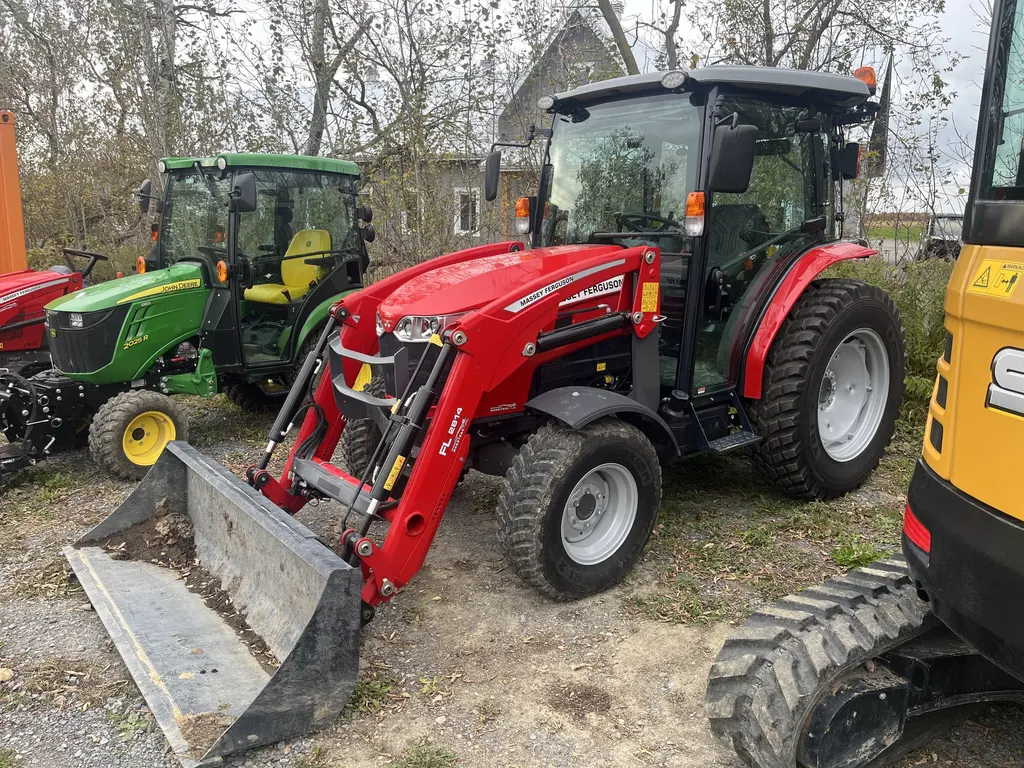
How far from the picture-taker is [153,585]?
3.74m

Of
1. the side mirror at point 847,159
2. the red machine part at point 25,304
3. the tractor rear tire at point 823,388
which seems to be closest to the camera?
the tractor rear tire at point 823,388

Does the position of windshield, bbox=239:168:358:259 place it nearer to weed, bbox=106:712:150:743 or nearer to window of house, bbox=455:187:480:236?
window of house, bbox=455:187:480:236

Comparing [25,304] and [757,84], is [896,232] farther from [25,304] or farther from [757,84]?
[25,304]

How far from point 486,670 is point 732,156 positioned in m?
2.49

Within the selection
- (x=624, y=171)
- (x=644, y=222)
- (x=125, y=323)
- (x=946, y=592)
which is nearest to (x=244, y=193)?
(x=125, y=323)

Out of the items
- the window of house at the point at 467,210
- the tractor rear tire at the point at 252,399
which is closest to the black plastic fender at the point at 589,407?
the tractor rear tire at the point at 252,399

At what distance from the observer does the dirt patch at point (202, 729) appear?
2.65 meters

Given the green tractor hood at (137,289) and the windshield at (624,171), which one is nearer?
the windshield at (624,171)

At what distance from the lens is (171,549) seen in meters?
4.06

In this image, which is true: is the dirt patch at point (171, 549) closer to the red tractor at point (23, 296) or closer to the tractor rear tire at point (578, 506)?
the tractor rear tire at point (578, 506)

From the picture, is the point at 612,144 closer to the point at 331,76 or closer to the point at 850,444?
the point at 850,444

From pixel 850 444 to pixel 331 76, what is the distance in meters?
9.78

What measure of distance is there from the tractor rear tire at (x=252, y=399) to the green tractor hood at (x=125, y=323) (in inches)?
39.9

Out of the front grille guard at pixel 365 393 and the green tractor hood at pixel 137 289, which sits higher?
the green tractor hood at pixel 137 289
